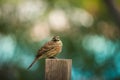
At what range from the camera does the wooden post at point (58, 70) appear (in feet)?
14.4

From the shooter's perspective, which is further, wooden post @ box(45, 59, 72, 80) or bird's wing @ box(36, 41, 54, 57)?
bird's wing @ box(36, 41, 54, 57)

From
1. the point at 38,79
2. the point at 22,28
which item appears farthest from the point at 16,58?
the point at 22,28

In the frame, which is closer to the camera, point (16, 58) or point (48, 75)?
point (48, 75)

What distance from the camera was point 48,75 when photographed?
4.38m

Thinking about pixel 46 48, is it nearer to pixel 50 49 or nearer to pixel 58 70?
pixel 50 49

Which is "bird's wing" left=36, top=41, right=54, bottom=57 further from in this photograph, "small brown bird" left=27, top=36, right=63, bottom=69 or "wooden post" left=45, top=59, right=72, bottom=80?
"wooden post" left=45, top=59, right=72, bottom=80

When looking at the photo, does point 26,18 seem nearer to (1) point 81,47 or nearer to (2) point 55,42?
(1) point 81,47

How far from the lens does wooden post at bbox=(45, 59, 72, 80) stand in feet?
14.4

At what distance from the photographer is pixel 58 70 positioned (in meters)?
4.39

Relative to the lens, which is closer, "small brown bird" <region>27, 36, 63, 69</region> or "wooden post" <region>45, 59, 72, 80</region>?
"wooden post" <region>45, 59, 72, 80</region>

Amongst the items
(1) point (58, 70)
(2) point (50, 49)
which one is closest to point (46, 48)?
(2) point (50, 49)

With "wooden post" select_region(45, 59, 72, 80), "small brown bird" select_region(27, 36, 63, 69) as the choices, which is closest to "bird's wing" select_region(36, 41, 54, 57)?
"small brown bird" select_region(27, 36, 63, 69)

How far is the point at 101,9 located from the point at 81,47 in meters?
1.27

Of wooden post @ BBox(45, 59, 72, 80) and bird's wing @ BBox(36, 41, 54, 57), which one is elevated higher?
bird's wing @ BBox(36, 41, 54, 57)
